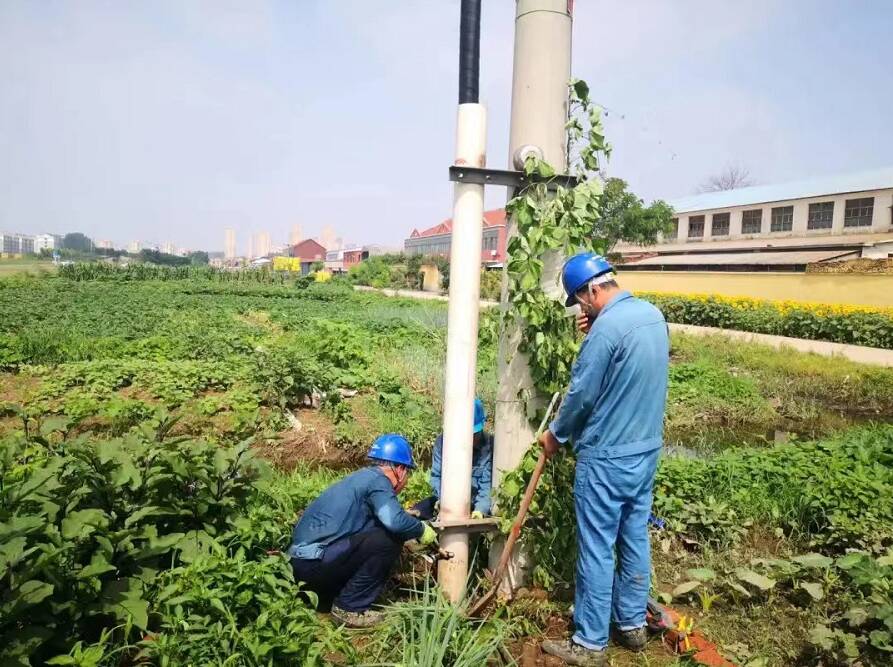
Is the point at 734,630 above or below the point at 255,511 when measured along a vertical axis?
below

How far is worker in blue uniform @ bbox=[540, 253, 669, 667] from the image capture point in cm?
256

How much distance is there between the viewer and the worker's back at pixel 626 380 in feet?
8.36

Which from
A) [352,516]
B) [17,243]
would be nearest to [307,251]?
[352,516]

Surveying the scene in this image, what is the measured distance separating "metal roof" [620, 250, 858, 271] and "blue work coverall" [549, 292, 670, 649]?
80.9 ft

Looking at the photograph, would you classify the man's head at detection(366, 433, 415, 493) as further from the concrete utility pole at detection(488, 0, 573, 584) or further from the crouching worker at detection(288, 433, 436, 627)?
the concrete utility pole at detection(488, 0, 573, 584)

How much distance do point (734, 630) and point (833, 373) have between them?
8990 mm

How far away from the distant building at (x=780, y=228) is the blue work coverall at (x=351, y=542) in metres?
26.0

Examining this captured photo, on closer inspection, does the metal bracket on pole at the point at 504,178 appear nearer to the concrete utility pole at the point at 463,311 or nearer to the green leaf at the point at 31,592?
the concrete utility pole at the point at 463,311

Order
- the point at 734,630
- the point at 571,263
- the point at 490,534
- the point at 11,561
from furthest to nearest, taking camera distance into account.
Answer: the point at 490,534 < the point at 734,630 < the point at 571,263 < the point at 11,561

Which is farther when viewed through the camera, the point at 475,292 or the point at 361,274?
the point at 361,274

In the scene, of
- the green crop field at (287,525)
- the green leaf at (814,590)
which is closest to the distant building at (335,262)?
the green crop field at (287,525)

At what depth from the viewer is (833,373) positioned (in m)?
10.1

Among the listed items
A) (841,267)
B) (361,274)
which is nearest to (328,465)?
(841,267)

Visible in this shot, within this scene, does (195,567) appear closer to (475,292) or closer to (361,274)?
(475,292)
